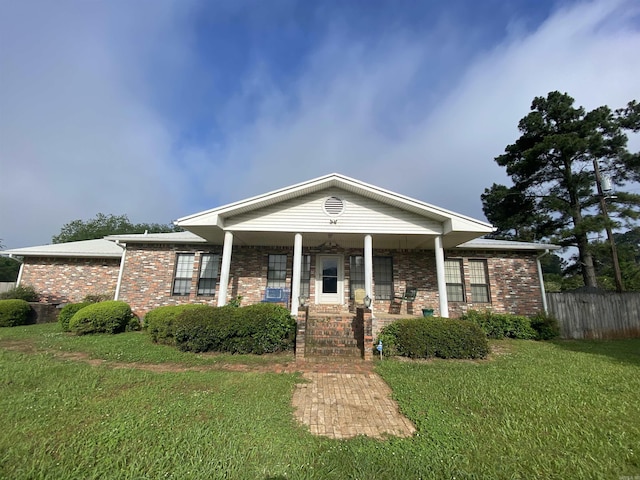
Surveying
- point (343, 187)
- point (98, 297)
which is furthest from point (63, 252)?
point (343, 187)

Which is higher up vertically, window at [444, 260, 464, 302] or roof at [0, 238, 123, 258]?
roof at [0, 238, 123, 258]

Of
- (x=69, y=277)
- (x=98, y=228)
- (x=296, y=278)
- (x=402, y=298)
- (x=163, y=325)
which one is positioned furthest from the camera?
A: (x=98, y=228)

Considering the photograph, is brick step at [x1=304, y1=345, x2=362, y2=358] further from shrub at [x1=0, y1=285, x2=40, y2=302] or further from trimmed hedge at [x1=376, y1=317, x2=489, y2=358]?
shrub at [x1=0, y1=285, x2=40, y2=302]

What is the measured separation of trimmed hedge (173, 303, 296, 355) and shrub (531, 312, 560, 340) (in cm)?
891

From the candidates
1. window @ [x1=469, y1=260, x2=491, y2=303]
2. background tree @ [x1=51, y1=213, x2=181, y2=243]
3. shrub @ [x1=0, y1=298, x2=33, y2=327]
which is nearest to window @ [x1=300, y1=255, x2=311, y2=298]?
window @ [x1=469, y1=260, x2=491, y2=303]

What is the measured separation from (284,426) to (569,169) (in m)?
19.4

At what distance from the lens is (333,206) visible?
365 inches

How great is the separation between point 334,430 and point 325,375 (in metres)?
2.29

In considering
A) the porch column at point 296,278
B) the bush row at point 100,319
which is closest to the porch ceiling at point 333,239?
the porch column at point 296,278

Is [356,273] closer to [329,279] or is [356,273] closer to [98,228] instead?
[329,279]

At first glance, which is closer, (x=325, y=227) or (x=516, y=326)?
(x=325, y=227)

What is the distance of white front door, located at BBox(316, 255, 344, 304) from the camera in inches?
431

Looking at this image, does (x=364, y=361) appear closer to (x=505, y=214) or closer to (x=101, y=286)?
(x=101, y=286)

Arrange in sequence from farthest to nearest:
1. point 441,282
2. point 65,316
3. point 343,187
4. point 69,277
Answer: point 69,277, point 65,316, point 343,187, point 441,282
